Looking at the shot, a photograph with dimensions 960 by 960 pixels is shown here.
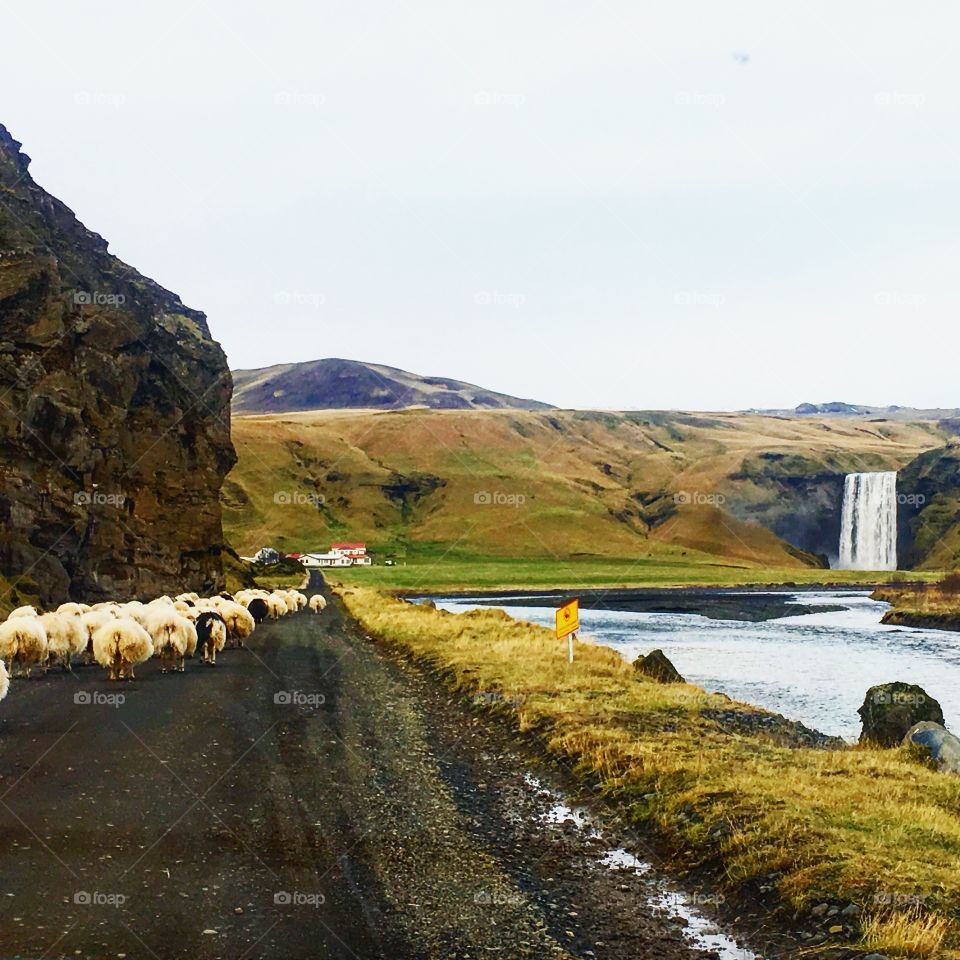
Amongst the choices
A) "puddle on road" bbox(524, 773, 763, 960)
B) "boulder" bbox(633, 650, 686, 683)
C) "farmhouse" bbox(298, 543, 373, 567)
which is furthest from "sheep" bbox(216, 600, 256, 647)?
"farmhouse" bbox(298, 543, 373, 567)

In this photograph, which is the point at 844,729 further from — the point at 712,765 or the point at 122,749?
the point at 122,749

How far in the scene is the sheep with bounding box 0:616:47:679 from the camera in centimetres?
2470

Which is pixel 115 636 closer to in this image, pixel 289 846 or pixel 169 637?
pixel 169 637

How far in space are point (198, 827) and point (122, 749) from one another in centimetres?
531

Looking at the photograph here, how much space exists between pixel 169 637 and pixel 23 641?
4477 millimetres

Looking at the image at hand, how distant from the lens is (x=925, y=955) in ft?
26.0

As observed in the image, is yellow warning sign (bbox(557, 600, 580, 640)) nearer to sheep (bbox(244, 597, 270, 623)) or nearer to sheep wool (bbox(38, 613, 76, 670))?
sheep wool (bbox(38, 613, 76, 670))

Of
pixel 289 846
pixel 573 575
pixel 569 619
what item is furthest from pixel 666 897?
pixel 573 575

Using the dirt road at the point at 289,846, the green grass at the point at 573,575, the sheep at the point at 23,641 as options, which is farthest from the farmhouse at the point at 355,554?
the dirt road at the point at 289,846

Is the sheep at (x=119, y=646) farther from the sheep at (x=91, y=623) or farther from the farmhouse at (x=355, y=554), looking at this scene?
the farmhouse at (x=355, y=554)

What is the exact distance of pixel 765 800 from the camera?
12547mm

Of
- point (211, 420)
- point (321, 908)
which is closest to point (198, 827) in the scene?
point (321, 908)

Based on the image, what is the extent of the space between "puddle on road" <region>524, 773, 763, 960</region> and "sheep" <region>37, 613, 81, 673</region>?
18513mm

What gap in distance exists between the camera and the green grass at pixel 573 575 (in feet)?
455
